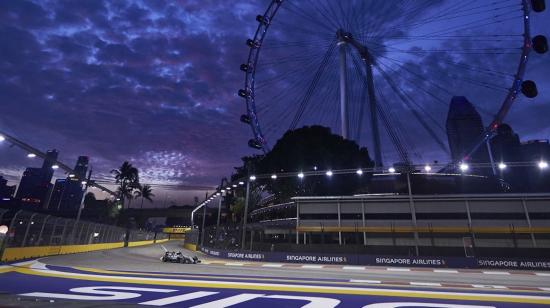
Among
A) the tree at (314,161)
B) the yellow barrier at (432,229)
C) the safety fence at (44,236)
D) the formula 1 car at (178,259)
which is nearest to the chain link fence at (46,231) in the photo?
the safety fence at (44,236)

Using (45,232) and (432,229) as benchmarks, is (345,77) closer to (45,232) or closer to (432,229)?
(432,229)

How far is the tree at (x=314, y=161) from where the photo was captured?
55.5 meters

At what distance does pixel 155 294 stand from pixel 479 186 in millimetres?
89576

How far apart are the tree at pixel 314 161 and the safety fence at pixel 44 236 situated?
93.4 feet

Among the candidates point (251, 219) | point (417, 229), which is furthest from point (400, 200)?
point (251, 219)

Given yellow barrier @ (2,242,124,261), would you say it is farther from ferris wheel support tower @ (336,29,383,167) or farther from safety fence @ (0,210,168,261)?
ferris wheel support tower @ (336,29,383,167)

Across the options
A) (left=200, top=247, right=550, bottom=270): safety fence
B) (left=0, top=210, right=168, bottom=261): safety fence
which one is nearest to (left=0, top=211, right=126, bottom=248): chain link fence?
(left=0, top=210, right=168, bottom=261): safety fence

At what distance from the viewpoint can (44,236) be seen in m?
27.4

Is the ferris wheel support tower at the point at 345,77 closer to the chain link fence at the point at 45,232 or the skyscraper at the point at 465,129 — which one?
the chain link fence at the point at 45,232

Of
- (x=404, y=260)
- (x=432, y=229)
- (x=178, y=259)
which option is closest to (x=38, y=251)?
(x=178, y=259)

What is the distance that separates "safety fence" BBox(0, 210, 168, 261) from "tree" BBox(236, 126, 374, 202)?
2847 cm

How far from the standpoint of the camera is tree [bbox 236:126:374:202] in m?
55.5

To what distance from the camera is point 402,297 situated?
9.77 metres

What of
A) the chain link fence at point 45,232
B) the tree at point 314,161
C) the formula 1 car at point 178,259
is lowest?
the formula 1 car at point 178,259
